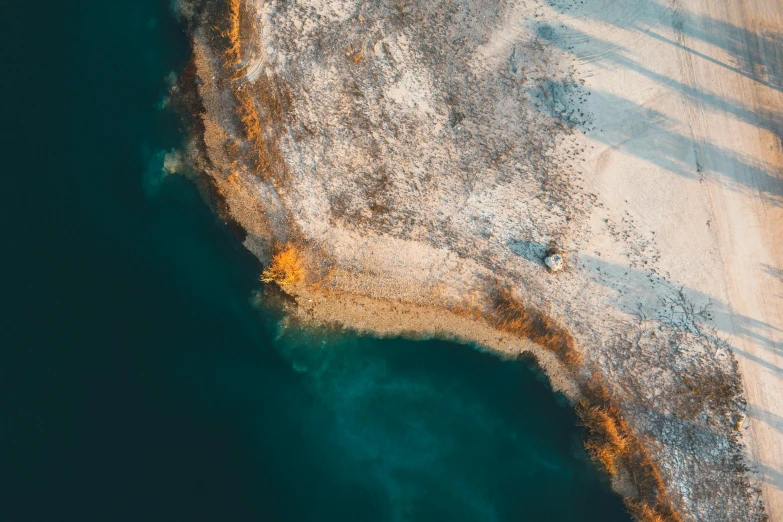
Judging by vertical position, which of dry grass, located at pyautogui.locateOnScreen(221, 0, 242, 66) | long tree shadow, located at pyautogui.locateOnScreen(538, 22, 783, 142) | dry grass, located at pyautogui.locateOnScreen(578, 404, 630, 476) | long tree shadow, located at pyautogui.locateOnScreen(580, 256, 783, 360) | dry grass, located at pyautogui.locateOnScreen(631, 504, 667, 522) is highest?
dry grass, located at pyautogui.locateOnScreen(221, 0, 242, 66)

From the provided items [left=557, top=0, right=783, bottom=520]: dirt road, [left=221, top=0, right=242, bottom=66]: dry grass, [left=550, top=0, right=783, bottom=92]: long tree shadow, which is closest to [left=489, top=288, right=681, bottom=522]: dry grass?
[left=557, top=0, right=783, bottom=520]: dirt road

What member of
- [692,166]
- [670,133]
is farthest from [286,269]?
[692,166]

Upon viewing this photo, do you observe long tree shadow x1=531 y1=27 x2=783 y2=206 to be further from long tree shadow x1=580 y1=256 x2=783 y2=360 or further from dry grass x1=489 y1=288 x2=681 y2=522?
dry grass x1=489 y1=288 x2=681 y2=522

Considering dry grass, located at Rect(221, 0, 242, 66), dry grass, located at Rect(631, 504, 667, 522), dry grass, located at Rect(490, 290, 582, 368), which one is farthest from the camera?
dry grass, located at Rect(221, 0, 242, 66)

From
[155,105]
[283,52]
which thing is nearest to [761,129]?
[283,52]

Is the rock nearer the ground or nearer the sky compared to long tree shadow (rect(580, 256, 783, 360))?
nearer the sky
